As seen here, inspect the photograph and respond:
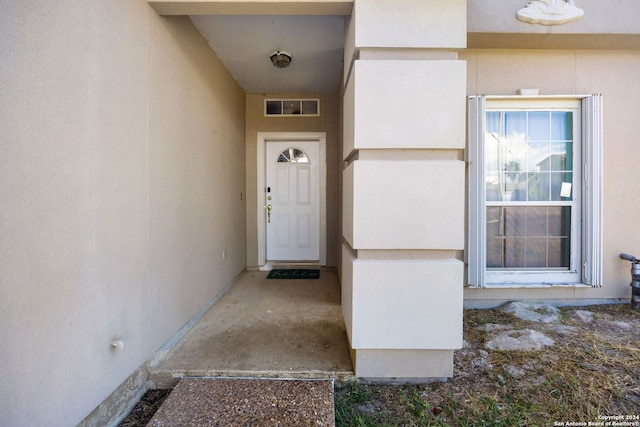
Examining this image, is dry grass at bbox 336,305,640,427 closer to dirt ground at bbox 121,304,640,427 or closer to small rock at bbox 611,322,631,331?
dirt ground at bbox 121,304,640,427

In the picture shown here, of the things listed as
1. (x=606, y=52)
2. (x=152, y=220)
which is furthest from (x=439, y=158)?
(x=606, y=52)

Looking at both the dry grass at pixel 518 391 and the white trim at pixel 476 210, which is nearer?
the dry grass at pixel 518 391

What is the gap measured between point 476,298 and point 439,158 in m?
1.76

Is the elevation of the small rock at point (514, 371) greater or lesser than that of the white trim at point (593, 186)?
lesser

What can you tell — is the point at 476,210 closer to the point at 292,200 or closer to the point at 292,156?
the point at 292,200

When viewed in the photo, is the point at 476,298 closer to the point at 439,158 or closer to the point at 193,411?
the point at 439,158

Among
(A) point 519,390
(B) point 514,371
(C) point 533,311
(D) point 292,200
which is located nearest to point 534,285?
(C) point 533,311

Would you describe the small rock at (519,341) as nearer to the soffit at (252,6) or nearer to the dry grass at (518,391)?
the dry grass at (518,391)

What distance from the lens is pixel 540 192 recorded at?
9.20 feet

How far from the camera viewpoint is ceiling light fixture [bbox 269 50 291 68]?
116 inches

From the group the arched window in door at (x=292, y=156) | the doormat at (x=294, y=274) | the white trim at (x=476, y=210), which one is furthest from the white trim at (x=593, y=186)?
the arched window in door at (x=292, y=156)

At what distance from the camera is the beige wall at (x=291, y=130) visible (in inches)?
165

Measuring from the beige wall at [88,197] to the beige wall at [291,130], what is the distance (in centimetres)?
184

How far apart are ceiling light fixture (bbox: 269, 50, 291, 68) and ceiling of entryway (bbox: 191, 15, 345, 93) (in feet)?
0.21
